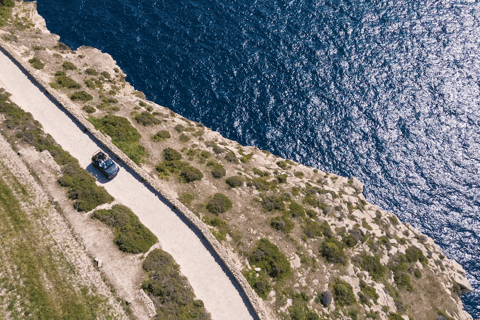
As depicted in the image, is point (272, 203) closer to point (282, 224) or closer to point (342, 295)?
point (282, 224)

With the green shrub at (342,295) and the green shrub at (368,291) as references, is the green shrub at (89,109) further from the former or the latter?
the green shrub at (368,291)

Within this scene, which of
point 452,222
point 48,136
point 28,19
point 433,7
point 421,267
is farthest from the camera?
point 433,7

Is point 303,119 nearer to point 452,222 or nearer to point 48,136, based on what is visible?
point 452,222

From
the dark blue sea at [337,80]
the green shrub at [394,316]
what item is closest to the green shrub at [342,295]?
the green shrub at [394,316]

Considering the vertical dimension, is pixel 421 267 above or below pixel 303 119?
below

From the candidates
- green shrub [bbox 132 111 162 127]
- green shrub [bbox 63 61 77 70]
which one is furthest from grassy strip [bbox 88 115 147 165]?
green shrub [bbox 63 61 77 70]

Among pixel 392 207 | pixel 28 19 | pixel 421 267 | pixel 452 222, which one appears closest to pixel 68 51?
pixel 28 19
